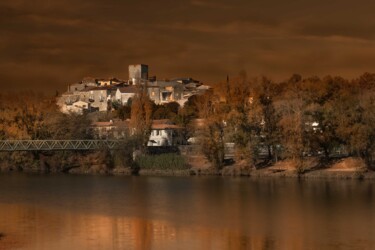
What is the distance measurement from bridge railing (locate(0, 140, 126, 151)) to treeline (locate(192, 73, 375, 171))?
1094cm

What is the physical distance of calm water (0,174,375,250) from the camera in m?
29.5

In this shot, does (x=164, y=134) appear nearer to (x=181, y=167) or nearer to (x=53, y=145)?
(x=53, y=145)

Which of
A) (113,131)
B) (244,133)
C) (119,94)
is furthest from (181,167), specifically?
(119,94)

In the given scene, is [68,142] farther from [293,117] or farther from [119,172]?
[293,117]

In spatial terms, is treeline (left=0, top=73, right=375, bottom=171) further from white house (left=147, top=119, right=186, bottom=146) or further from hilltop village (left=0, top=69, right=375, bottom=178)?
white house (left=147, top=119, right=186, bottom=146)

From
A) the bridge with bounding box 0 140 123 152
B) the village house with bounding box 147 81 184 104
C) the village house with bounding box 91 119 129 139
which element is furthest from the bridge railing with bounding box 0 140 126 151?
the village house with bounding box 147 81 184 104

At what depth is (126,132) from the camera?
75625 mm

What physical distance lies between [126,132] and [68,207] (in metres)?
34.2

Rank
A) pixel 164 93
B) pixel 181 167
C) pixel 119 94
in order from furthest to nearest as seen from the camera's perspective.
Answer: pixel 164 93 → pixel 119 94 → pixel 181 167

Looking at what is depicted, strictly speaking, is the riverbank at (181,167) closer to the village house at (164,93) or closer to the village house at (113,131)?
the village house at (113,131)

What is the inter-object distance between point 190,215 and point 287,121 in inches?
1017

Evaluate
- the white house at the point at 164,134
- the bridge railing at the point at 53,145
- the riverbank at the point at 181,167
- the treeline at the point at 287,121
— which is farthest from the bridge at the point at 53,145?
the white house at the point at 164,134

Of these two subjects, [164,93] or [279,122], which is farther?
[164,93]

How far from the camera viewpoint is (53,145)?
7731cm
